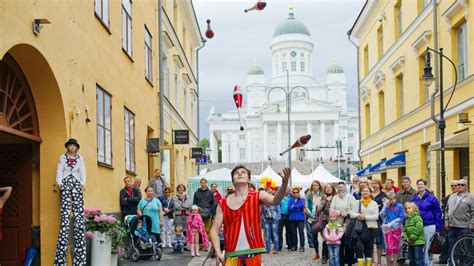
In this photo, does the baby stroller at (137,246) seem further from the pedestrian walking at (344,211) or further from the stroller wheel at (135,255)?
the pedestrian walking at (344,211)

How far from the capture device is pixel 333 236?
512 inches

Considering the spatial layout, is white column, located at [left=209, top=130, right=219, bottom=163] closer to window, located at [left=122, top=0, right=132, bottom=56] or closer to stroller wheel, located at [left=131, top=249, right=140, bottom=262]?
window, located at [left=122, top=0, right=132, bottom=56]

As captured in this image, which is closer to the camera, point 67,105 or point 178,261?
point 67,105

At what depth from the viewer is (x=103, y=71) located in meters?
14.0

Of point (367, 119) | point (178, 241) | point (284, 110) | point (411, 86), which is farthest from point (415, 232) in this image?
point (284, 110)

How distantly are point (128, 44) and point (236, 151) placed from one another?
108m

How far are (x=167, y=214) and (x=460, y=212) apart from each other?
24.8ft

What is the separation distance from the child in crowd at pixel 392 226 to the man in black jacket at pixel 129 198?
537 cm

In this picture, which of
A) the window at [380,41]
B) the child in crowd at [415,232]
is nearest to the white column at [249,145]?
the window at [380,41]

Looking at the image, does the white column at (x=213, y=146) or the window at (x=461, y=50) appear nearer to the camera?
the window at (x=461, y=50)

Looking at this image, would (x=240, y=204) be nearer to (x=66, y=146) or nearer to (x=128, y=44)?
(x=66, y=146)

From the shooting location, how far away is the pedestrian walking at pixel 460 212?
12.4 metres

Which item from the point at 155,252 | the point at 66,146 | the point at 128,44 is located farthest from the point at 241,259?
the point at 128,44

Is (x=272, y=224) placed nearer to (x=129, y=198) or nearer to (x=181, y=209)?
(x=181, y=209)
